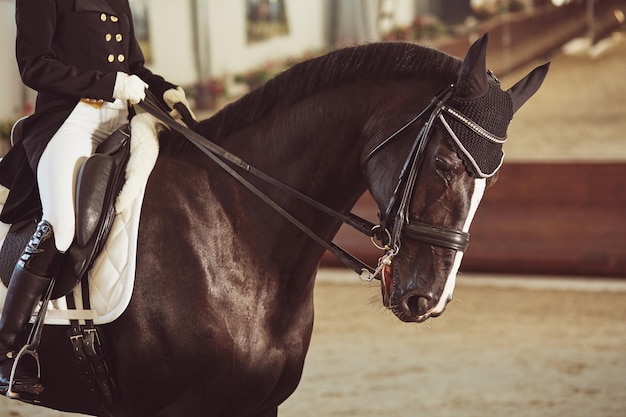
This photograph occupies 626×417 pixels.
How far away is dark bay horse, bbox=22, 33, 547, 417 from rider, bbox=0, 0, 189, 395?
20cm

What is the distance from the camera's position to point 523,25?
7.22 meters

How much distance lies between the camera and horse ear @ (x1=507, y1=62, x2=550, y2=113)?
89.4 inches

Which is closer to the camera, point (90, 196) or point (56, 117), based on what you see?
point (90, 196)

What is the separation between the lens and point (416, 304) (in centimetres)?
219

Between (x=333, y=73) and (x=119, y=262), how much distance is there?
79cm

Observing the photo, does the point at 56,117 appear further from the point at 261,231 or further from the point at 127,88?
the point at 261,231

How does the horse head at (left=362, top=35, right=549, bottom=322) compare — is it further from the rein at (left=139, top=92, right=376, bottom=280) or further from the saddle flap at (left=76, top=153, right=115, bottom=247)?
the saddle flap at (left=76, top=153, right=115, bottom=247)

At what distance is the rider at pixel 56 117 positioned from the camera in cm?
241

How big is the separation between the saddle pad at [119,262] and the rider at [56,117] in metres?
0.10

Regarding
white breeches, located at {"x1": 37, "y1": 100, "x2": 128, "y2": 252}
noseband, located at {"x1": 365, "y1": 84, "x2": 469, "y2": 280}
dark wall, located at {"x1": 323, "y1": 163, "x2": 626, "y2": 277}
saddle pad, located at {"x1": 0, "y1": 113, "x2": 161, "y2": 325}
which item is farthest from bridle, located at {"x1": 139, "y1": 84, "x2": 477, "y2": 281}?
dark wall, located at {"x1": 323, "y1": 163, "x2": 626, "y2": 277}

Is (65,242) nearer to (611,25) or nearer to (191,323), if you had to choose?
(191,323)

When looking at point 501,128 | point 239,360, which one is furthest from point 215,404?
point 501,128

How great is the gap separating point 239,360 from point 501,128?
940mm

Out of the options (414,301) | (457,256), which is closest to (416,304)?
(414,301)
